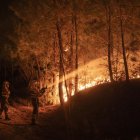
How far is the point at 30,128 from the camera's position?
1505 centimetres

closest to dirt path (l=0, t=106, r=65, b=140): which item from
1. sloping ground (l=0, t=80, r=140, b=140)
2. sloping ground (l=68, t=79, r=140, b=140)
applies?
sloping ground (l=0, t=80, r=140, b=140)

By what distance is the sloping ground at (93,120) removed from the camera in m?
13.9

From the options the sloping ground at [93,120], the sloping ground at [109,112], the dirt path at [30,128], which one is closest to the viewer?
the sloping ground at [109,112]

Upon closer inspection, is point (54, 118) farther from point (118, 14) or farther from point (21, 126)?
point (118, 14)

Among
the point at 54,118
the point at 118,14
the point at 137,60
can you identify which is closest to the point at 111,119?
the point at 54,118

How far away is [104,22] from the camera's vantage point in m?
20.2

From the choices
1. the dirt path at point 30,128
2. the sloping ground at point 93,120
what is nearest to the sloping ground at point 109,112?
the sloping ground at point 93,120

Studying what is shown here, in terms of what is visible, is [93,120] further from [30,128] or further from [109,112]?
[30,128]

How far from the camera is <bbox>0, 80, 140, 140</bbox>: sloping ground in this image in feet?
45.4

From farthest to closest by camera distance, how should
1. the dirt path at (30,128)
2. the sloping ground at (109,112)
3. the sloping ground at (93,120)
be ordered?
1. the dirt path at (30,128)
2. the sloping ground at (93,120)
3. the sloping ground at (109,112)

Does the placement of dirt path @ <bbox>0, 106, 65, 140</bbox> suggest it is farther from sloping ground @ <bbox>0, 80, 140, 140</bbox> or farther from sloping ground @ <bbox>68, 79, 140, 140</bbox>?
sloping ground @ <bbox>68, 79, 140, 140</bbox>

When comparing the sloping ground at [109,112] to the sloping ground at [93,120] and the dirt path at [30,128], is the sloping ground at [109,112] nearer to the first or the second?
the sloping ground at [93,120]

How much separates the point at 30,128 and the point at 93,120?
2.64 m

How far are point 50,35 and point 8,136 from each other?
25.7 feet
